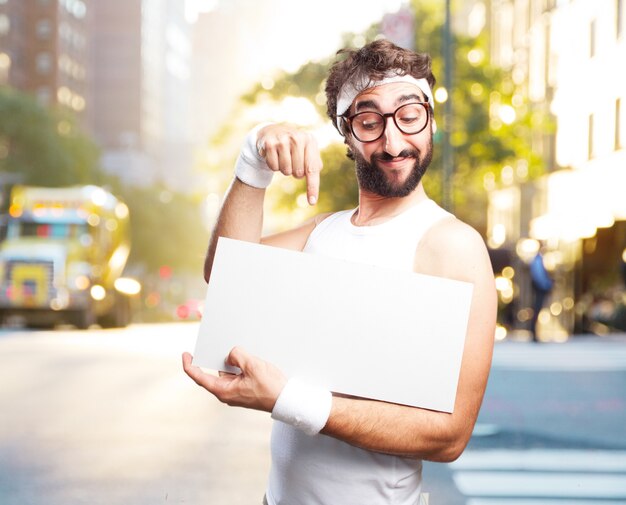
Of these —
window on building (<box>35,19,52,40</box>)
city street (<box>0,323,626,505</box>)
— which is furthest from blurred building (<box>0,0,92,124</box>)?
city street (<box>0,323,626,505</box>)

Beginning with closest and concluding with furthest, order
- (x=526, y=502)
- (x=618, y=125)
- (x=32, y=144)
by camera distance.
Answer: (x=526, y=502), (x=618, y=125), (x=32, y=144)

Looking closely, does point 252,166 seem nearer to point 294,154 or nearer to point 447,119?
point 294,154

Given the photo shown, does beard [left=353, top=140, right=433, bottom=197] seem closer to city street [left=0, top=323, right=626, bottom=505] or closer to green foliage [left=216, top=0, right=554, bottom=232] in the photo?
city street [left=0, top=323, right=626, bottom=505]

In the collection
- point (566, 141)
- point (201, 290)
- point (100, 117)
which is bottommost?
point (201, 290)

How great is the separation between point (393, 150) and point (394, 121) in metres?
0.07

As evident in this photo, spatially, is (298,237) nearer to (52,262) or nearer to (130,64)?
(52,262)

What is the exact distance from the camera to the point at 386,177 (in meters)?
2.59

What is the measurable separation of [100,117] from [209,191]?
3663 inches

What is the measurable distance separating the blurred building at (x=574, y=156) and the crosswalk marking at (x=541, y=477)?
1633 cm

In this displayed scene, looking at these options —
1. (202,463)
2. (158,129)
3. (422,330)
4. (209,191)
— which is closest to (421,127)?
(422,330)

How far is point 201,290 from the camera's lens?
451 ft

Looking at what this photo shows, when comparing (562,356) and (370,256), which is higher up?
(370,256)

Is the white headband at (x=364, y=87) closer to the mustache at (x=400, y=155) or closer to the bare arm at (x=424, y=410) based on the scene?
the mustache at (x=400, y=155)

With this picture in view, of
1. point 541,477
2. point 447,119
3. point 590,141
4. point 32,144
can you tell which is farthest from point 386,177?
point 32,144
